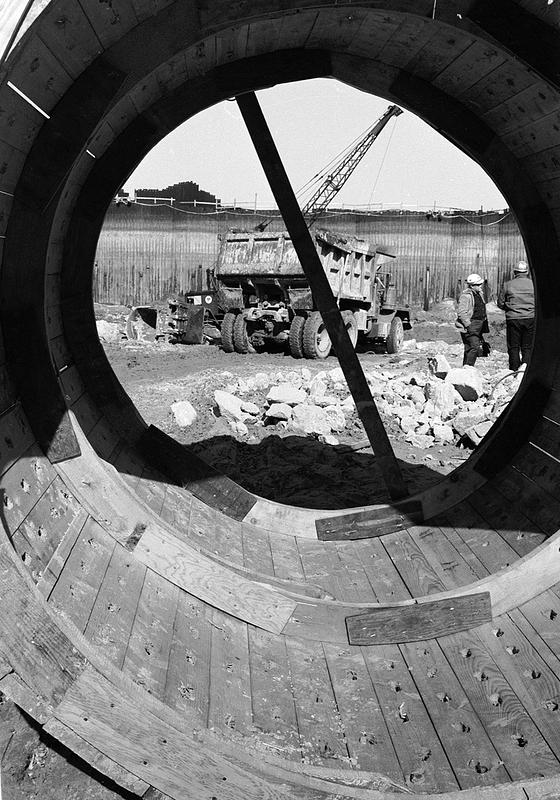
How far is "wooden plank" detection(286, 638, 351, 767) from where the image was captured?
8.67 ft

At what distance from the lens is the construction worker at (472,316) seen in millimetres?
10477

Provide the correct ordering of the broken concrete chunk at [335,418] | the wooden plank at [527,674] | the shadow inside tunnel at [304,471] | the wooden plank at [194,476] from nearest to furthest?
1. the wooden plank at [527,674]
2. the wooden plank at [194,476]
3. the shadow inside tunnel at [304,471]
4. the broken concrete chunk at [335,418]

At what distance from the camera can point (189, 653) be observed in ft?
9.18

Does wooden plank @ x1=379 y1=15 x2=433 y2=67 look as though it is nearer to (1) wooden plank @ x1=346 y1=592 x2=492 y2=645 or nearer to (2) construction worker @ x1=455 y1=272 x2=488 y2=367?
(1) wooden plank @ x1=346 y1=592 x2=492 y2=645

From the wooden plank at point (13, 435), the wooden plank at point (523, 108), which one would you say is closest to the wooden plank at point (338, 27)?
the wooden plank at point (523, 108)

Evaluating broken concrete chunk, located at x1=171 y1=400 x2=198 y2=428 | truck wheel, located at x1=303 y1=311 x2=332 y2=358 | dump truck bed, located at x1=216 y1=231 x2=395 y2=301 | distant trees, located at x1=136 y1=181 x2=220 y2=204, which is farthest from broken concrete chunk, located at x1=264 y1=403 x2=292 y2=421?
distant trees, located at x1=136 y1=181 x2=220 y2=204

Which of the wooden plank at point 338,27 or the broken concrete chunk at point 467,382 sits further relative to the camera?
the broken concrete chunk at point 467,382

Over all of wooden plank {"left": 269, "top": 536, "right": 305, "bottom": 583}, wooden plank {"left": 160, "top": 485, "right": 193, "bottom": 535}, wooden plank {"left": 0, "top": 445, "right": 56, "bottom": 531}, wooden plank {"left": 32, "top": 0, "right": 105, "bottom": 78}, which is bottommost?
wooden plank {"left": 269, "top": 536, "right": 305, "bottom": 583}

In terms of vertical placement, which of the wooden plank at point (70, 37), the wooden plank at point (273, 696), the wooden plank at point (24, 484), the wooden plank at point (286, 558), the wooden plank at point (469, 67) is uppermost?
the wooden plank at point (469, 67)

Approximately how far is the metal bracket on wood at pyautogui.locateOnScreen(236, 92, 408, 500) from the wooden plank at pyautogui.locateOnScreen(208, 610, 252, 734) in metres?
1.59

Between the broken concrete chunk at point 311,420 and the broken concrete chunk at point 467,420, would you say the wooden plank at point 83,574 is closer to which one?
the broken concrete chunk at point 311,420

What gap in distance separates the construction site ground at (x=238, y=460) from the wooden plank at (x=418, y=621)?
1524 mm

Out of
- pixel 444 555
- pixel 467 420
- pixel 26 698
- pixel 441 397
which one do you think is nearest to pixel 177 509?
pixel 444 555

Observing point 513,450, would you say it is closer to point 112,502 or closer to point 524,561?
point 524,561
